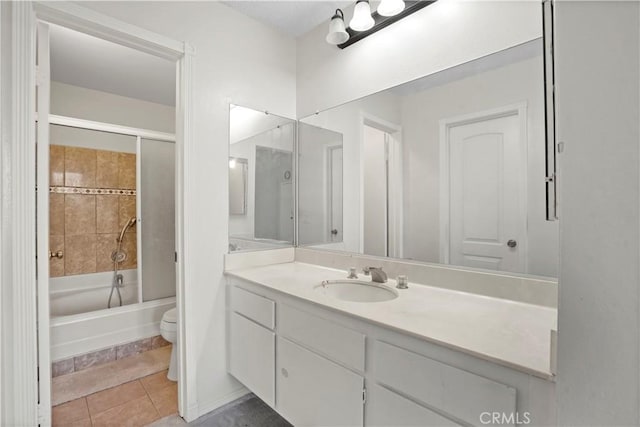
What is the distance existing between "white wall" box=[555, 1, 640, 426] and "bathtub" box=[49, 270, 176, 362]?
2.99 m

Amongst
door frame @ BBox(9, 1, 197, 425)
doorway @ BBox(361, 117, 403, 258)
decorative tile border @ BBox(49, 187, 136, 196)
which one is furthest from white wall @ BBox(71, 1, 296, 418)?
decorative tile border @ BBox(49, 187, 136, 196)

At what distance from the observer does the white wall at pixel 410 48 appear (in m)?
1.28

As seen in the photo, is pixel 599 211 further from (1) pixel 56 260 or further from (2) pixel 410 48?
(1) pixel 56 260

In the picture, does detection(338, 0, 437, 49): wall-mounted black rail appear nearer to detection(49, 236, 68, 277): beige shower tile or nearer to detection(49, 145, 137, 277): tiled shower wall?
detection(49, 145, 137, 277): tiled shower wall

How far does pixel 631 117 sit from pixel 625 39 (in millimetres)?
97

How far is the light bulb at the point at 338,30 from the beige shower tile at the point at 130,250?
8.79 feet

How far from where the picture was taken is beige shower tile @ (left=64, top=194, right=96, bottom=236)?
278 centimetres

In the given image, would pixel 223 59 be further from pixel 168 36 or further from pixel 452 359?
pixel 452 359

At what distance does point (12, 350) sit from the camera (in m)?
1.29

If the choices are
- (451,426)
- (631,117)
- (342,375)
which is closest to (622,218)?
(631,117)

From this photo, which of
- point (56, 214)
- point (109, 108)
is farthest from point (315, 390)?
point (109, 108)

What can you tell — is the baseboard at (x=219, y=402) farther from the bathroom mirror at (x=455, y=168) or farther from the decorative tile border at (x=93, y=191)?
the decorative tile border at (x=93, y=191)

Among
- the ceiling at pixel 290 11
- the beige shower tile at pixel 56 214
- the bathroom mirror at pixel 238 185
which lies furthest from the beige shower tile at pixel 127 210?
the ceiling at pixel 290 11

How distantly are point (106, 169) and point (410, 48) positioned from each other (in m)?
2.94
